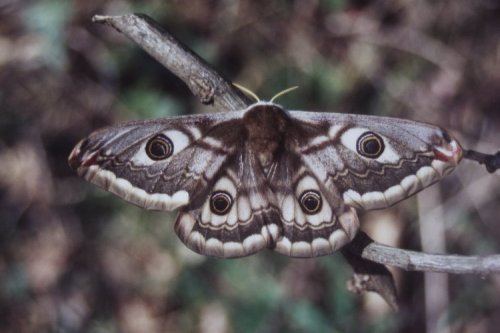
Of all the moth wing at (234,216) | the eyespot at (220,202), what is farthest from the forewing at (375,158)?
the eyespot at (220,202)

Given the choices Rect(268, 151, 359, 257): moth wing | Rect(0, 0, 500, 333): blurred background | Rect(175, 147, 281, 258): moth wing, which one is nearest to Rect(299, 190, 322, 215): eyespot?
Rect(268, 151, 359, 257): moth wing

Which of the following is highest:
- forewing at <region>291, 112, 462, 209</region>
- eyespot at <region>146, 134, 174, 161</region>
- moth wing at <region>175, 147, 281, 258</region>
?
forewing at <region>291, 112, 462, 209</region>

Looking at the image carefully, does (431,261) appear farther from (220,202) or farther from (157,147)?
(157,147)

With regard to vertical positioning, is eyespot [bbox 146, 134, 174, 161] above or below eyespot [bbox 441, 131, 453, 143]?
below

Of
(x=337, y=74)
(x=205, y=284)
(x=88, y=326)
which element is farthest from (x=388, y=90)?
(x=88, y=326)

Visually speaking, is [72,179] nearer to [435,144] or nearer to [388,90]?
[388,90]

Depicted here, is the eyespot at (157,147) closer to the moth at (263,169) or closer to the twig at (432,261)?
the moth at (263,169)

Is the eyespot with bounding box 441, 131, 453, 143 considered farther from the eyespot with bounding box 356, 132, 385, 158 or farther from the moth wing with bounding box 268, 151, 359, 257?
the moth wing with bounding box 268, 151, 359, 257
